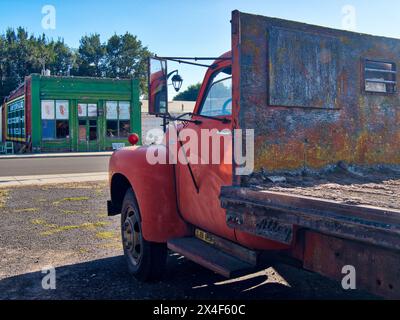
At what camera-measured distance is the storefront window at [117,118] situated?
110 ft

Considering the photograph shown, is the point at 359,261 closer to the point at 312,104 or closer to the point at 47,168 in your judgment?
the point at 312,104

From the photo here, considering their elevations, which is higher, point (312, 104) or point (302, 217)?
point (312, 104)

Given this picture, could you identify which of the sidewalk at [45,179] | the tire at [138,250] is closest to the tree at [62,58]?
the sidewalk at [45,179]

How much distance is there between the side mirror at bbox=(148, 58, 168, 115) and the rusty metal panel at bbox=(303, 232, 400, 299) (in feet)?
5.56

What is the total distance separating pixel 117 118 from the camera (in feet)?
111

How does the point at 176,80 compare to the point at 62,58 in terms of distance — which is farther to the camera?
the point at 62,58

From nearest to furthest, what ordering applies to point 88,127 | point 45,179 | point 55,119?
point 45,179 < point 55,119 < point 88,127

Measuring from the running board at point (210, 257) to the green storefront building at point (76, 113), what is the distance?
28.4 metres

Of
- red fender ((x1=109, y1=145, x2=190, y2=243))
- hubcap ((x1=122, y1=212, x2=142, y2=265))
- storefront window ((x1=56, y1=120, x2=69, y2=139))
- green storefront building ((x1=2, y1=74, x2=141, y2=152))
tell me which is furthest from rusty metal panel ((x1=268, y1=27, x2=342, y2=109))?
storefront window ((x1=56, y1=120, x2=69, y2=139))

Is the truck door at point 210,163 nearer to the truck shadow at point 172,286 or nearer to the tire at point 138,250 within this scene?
the tire at point 138,250

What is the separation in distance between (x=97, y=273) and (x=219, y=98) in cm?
253

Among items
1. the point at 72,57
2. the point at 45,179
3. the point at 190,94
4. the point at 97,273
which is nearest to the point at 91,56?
the point at 72,57
